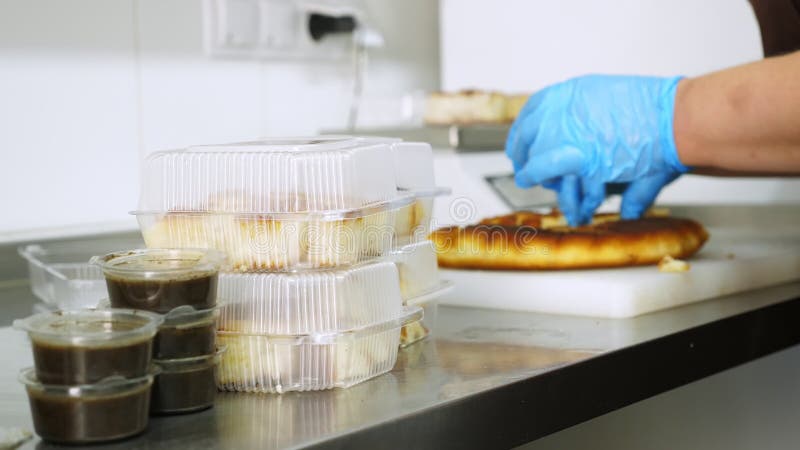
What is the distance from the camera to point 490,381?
0.87 m

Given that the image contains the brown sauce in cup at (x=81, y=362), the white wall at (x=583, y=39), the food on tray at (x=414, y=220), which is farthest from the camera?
the white wall at (x=583, y=39)

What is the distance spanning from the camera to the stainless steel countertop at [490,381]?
73 centimetres

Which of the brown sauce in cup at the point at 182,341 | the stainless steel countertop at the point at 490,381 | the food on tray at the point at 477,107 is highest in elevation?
the food on tray at the point at 477,107

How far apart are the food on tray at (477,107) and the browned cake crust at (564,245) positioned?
605 mm

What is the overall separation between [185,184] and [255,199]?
7 cm

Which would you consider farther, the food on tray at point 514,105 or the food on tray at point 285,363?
the food on tray at point 514,105

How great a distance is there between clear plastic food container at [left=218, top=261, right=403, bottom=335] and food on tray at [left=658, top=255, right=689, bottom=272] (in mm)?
612

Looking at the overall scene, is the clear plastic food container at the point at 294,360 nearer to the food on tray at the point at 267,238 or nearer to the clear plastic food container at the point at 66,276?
the food on tray at the point at 267,238

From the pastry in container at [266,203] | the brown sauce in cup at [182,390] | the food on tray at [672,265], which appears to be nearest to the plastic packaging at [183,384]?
the brown sauce in cup at [182,390]

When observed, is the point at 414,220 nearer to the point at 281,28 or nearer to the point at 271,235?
the point at 271,235

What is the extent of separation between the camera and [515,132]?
4.96ft

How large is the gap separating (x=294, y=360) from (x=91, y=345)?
21 cm

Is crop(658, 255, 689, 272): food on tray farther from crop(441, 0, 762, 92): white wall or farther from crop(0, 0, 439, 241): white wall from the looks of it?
crop(0, 0, 439, 241): white wall

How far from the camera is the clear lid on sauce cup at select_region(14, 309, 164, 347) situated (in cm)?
66
